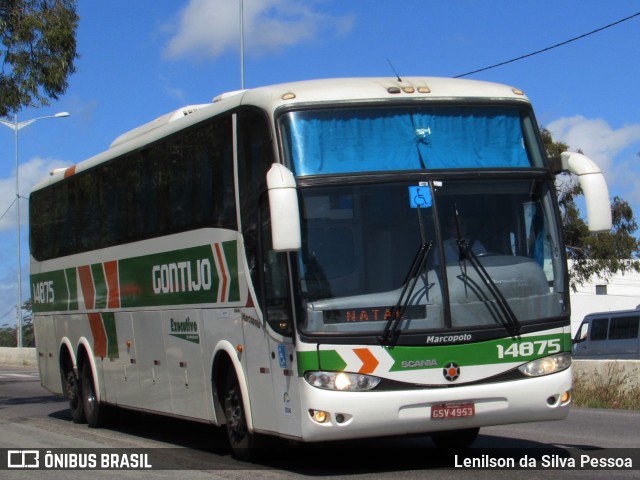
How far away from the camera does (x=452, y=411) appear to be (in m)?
9.53

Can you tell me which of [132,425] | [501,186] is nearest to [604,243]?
[132,425]

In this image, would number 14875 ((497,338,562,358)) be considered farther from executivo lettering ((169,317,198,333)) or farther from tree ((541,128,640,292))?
Answer: tree ((541,128,640,292))

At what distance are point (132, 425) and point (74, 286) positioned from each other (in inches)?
89.2

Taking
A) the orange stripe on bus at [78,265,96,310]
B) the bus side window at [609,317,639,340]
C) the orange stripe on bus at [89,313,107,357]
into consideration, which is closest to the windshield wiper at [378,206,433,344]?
the orange stripe on bus at [89,313,107,357]

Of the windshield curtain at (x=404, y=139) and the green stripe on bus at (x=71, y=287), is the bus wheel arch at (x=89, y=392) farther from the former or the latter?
the windshield curtain at (x=404, y=139)

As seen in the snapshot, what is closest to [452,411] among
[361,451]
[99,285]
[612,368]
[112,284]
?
[361,451]

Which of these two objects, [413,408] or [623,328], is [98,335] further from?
[623,328]

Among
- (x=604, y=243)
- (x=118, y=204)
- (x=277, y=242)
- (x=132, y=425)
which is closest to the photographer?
(x=277, y=242)

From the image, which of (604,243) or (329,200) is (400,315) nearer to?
(329,200)

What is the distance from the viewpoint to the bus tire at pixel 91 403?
16.2 meters

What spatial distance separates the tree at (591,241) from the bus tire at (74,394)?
29029 mm

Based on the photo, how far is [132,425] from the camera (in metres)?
16.7

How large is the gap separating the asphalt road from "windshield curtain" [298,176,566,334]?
1380mm

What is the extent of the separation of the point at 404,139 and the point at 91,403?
831 centimetres
